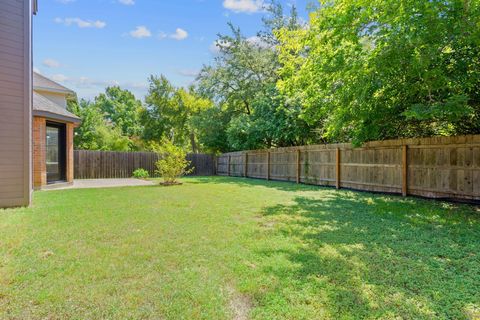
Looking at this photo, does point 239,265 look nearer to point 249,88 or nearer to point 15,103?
point 15,103

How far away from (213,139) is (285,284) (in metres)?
17.4

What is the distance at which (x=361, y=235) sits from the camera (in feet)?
13.4

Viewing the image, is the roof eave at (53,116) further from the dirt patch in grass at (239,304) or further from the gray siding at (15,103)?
the dirt patch in grass at (239,304)

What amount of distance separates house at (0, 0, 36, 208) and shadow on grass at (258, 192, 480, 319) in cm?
526

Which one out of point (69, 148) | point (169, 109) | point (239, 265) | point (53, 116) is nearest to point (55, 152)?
point (69, 148)

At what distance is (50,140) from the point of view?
1016cm

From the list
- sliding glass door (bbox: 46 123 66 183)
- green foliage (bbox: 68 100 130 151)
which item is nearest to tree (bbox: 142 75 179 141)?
green foliage (bbox: 68 100 130 151)

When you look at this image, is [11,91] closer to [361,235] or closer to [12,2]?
[12,2]

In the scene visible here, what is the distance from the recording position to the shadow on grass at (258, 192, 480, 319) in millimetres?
2215

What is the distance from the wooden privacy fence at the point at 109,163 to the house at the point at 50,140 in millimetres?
4879

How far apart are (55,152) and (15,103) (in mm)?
5072

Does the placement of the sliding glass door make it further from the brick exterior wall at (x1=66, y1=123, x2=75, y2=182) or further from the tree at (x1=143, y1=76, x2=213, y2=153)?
the tree at (x1=143, y1=76, x2=213, y2=153)

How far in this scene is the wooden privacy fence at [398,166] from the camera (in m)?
6.40

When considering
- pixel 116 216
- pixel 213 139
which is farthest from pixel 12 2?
pixel 213 139
